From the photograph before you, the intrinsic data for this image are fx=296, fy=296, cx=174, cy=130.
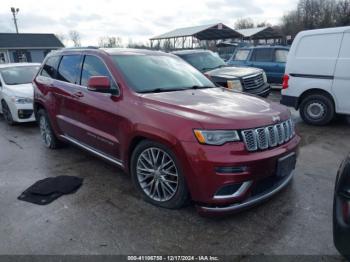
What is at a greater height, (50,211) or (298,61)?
(298,61)

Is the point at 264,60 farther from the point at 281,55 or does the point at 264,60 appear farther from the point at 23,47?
the point at 23,47

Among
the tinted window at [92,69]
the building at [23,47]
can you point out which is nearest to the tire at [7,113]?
the tinted window at [92,69]

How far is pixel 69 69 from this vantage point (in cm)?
468

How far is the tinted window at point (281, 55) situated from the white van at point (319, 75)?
4802 mm

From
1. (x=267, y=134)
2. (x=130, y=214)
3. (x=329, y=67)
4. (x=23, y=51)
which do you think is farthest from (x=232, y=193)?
(x=23, y=51)

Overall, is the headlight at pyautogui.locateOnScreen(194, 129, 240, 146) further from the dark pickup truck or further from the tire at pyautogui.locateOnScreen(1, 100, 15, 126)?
the tire at pyautogui.locateOnScreen(1, 100, 15, 126)

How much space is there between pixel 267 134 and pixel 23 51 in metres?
41.1

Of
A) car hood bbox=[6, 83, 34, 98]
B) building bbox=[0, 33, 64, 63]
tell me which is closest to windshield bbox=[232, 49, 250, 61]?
car hood bbox=[6, 83, 34, 98]

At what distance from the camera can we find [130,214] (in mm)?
3260

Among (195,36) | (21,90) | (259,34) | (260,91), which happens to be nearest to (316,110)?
(260,91)

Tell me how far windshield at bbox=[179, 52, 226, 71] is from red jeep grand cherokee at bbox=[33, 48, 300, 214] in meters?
5.28

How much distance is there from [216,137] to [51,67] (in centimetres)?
381

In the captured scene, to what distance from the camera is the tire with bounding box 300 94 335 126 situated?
21.5 ft

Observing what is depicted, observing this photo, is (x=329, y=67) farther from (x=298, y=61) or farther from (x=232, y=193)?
(x=232, y=193)
